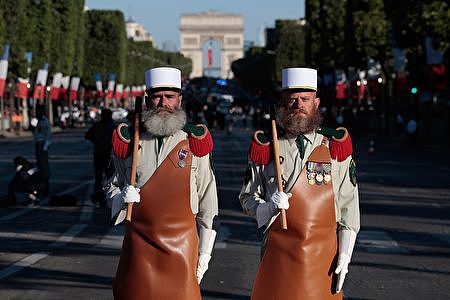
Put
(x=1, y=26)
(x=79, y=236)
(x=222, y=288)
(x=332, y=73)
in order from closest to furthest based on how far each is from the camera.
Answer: (x=222, y=288) → (x=79, y=236) → (x=1, y=26) → (x=332, y=73)

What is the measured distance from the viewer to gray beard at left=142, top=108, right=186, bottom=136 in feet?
23.4

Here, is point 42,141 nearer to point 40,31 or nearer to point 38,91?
point 38,91

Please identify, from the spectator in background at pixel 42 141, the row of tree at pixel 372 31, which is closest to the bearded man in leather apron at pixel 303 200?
the spectator in background at pixel 42 141

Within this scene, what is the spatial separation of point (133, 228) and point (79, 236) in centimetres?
980

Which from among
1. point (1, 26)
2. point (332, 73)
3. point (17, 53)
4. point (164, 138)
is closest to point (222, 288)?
point (164, 138)

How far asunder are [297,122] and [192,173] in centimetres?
67

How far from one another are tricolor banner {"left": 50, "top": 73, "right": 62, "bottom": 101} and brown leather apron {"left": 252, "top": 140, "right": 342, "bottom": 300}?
78158 millimetres

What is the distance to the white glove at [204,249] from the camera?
7.14m

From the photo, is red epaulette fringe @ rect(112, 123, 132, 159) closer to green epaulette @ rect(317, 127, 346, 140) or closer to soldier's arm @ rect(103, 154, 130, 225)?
soldier's arm @ rect(103, 154, 130, 225)

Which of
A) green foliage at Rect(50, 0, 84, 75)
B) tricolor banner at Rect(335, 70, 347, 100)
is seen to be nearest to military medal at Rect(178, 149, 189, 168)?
tricolor banner at Rect(335, 70, 347, 100)

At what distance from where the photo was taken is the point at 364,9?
246 ft

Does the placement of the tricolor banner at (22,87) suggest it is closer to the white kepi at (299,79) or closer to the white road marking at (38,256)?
the white road marking at (38,256)

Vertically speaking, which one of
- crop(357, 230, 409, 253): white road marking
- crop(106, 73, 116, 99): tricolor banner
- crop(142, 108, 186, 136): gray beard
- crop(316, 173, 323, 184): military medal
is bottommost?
crop(106, 73, 116, 99): tricolor banner

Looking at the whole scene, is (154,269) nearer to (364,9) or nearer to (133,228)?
(133,228)
